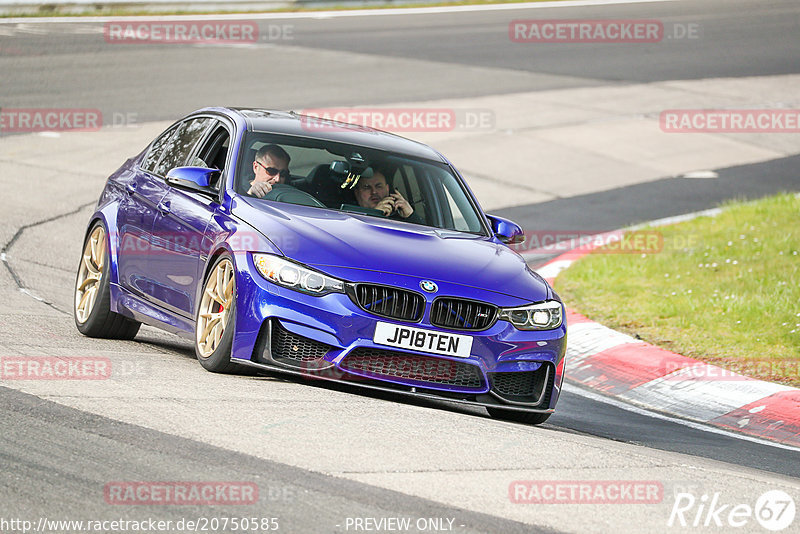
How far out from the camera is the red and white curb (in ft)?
27.3

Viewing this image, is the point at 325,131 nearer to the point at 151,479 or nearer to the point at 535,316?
the point at 535,316

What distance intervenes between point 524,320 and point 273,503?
8.88ft

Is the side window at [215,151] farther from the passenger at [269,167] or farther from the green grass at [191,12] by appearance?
the green grass at [191,12]

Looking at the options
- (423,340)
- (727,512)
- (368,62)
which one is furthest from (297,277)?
(368,62)

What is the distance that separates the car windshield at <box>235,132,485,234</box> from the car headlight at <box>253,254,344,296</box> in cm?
96

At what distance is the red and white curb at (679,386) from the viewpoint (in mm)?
8336

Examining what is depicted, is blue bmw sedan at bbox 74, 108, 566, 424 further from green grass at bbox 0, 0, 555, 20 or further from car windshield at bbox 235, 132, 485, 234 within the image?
green grass at bbox 0, 0, 555, 20

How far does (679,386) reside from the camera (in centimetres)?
903

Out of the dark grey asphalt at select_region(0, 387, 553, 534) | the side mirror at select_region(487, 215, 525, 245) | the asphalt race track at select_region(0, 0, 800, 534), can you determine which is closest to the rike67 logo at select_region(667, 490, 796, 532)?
the asphalt race track at select_region(0, 0, 800, 534)

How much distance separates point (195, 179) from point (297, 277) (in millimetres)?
1274

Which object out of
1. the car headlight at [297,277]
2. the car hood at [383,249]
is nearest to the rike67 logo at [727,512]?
the car hood at [383,249]

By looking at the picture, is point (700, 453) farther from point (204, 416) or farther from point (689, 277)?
point (689, 277)

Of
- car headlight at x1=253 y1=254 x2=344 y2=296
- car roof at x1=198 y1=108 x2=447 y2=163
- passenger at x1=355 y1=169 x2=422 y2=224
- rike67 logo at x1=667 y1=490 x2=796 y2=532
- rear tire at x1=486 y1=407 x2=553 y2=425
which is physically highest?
car roof at x1=198 y1=108 x2=447 y2=163

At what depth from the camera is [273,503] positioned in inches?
189
